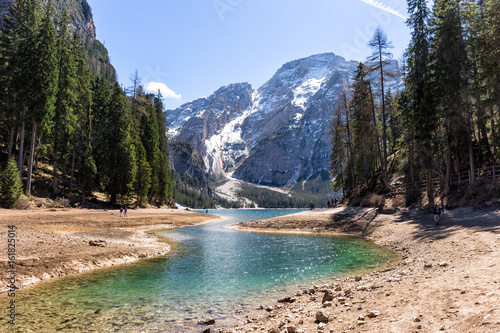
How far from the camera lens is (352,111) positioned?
50438 mm

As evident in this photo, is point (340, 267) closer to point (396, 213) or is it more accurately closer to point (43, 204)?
point (396, 213)

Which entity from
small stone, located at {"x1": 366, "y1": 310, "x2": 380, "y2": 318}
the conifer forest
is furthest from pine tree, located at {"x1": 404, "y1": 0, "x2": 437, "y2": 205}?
small stone, located at {"x1": 366, "y1": 310, "x2": 380, "y2": 318}

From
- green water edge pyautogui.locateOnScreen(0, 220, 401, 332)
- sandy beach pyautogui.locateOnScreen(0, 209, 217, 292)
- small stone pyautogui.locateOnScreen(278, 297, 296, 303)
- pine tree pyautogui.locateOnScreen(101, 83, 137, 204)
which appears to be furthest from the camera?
pine tree pyautogui.locateOnScreen(101, 83, 137, 204)

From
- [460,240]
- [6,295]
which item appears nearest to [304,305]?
[6,295]

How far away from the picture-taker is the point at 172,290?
11617mm

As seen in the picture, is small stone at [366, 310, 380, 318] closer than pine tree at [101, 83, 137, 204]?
Yes

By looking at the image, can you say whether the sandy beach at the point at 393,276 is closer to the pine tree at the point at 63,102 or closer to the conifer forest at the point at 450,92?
the conifer forest at the point at 450,92

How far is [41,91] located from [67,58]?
438 inches

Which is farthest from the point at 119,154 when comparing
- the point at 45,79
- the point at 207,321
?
the point at 207,321

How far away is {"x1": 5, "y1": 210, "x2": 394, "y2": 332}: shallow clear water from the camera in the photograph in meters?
8.16

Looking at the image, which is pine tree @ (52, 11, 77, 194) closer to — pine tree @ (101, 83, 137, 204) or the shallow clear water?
pine tree @ (101, 83, 137, 204)

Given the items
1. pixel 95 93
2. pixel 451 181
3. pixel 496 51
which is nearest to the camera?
pixel 496 51

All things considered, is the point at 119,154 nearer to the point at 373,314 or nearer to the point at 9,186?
the point at 9,186

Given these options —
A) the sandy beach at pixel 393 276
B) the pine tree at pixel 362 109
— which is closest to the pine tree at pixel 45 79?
the sandy beach at pixel 393 276
